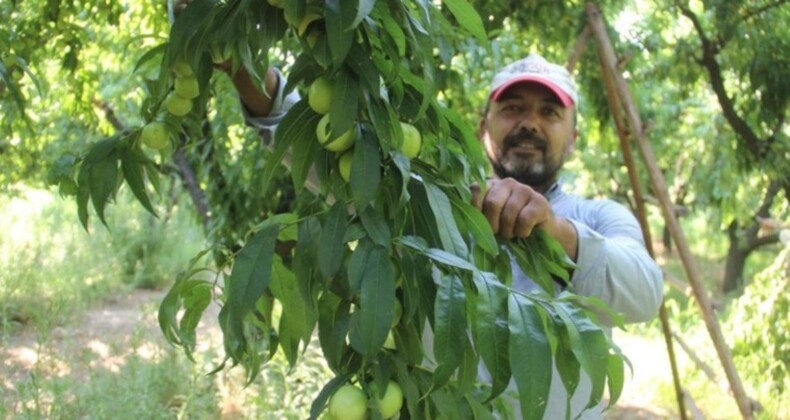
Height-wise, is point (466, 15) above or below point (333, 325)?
above

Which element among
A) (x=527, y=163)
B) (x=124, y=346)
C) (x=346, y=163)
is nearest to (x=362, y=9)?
(x=346, y=163)

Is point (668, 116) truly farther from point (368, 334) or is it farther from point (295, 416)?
point (368, 334)

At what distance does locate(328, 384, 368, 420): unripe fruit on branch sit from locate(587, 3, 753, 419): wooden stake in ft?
6.61

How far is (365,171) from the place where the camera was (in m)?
0.78

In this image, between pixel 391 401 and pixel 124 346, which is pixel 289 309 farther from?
pixel 124 346

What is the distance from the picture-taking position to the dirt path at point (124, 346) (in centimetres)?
397

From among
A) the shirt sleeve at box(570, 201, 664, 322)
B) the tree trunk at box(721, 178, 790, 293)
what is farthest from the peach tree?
the tree trunk at box(721, 178, 790, 293)

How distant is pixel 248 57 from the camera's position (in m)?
0.84

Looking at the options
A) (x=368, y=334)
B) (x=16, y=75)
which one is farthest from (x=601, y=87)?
(x=368, y=334)

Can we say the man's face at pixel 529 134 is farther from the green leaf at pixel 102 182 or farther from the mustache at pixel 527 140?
the green leaf at pixel 102 182

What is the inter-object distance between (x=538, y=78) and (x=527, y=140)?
140mm

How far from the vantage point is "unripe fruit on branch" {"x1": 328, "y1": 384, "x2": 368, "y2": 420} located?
789mm

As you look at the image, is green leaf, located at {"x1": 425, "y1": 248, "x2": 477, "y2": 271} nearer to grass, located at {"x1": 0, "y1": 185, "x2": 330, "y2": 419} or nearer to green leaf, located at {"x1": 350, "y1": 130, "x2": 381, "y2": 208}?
green leaf, located at {"x1": 350, "y1": 130, "x2": 381, "y2": 208}

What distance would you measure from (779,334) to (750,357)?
10.6 inches
